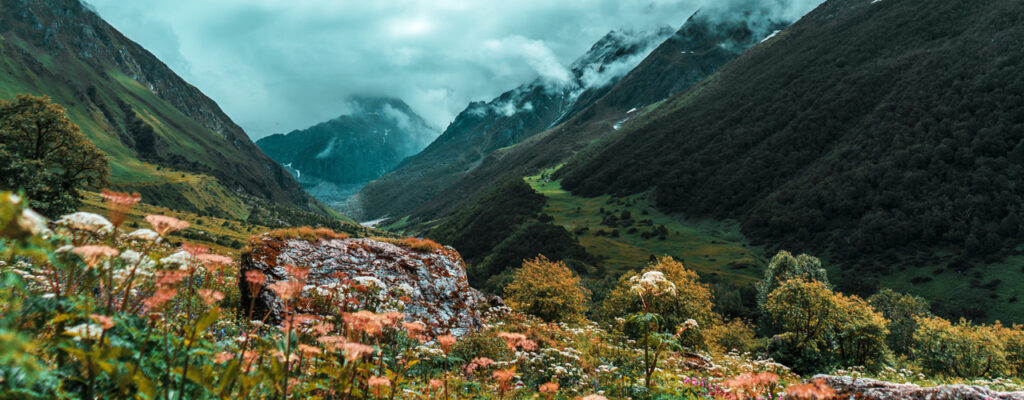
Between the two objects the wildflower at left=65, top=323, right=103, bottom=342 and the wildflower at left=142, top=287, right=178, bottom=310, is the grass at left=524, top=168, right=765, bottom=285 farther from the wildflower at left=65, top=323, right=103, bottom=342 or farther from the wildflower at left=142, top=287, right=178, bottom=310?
the wildflower at left=65, top=323, right=103, bottom=342

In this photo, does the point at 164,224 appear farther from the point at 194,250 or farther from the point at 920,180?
the point at 920,180

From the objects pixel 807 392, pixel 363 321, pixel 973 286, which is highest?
pixel 363 321

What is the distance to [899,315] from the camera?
6338 centimetres

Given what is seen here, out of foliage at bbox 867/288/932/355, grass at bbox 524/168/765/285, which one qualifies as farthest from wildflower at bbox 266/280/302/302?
grass at bbox 524/168/765/285

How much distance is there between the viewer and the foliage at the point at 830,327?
3134 centimetres

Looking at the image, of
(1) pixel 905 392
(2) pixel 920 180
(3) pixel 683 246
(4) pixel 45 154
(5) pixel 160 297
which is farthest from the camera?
(3) pixel 683 246

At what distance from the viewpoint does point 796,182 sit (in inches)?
6988

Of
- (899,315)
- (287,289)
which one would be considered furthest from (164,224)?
(899,315)

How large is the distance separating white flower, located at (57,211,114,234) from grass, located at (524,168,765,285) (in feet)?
415

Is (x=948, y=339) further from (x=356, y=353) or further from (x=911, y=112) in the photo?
(x=911, y=112)

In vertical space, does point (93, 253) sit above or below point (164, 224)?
below

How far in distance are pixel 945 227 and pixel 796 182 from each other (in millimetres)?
53489

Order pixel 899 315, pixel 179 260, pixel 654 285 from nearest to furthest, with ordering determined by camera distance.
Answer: pixel 179 260 < pixel 654 285 < pixel 899 315

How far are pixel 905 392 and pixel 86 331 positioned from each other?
32.8 ft
